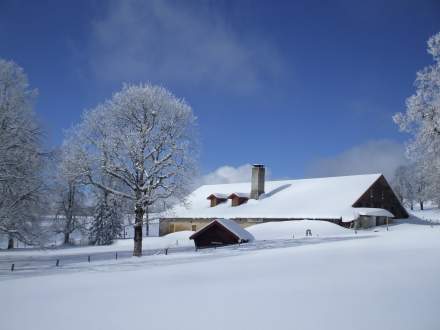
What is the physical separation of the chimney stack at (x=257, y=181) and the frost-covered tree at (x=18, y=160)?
38964mm

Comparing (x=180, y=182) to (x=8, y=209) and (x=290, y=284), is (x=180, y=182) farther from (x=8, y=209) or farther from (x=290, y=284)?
(x=290, y=284)

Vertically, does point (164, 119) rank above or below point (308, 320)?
above

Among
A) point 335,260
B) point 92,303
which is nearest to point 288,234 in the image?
point 335,260

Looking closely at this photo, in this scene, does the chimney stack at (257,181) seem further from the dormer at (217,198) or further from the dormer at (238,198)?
the dormer at (217,198)

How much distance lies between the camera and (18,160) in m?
21.0

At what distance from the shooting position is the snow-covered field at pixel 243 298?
336 inches

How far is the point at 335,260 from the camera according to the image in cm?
1708

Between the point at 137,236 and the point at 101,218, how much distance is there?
981 inches

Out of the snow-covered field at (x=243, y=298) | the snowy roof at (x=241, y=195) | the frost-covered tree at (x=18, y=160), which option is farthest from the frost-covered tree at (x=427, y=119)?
the snowy roof at (x=241, y=195)

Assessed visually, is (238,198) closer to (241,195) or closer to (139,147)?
(241,195)

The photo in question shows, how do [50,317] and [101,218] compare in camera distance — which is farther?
[101,218]

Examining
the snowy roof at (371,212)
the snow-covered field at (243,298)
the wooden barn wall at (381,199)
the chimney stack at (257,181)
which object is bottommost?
the snow-covered field at (243,298)

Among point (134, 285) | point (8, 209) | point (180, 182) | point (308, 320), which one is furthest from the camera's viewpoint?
point (180, 182)

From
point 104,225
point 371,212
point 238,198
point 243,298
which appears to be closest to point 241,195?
point 238,198
